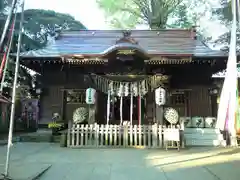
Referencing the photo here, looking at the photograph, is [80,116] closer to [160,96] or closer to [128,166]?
[160,96]

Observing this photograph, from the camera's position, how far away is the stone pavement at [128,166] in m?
6.12

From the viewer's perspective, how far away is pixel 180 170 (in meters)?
6.73

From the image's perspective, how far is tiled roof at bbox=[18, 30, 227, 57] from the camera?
592 inches

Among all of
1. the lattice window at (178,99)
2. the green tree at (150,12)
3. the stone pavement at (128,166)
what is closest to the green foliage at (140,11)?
the green tree at (150,12)

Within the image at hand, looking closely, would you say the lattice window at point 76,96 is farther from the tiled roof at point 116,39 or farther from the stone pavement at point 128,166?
the stone pavement at point 128,166

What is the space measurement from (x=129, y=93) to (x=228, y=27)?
14263mm

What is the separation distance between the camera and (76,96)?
50.0ft

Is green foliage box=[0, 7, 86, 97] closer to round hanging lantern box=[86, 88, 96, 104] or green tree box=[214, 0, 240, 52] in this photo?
round hanging lantern box=[86, 88, 96, 104]

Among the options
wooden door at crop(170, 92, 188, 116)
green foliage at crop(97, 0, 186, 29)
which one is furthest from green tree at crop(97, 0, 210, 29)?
wooden door at crop(170, 92, 188, 116)

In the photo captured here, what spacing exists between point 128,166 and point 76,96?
8.66m

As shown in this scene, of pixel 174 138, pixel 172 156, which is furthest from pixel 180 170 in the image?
pixel 174 138

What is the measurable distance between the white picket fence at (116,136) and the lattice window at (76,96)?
156 inches

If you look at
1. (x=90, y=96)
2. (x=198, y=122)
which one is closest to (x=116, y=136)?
(x=90, y=96)

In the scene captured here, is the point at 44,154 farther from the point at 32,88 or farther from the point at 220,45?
the point at 220,45
